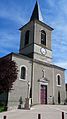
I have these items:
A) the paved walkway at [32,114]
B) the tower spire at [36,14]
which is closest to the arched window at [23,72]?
the paved walkway at [32,114]

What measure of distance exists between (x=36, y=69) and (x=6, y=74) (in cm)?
676

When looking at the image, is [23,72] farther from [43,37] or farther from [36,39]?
[43,37]

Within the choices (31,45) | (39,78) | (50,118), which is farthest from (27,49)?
(50,118)

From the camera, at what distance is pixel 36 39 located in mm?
26859

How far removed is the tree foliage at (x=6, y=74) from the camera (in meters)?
18.5

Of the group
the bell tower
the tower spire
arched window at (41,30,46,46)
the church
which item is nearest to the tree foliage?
the church

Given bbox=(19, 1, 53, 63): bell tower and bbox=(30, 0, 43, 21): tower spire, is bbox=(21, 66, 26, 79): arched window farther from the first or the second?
bbox=(30, 0, 43, 21): tower spire

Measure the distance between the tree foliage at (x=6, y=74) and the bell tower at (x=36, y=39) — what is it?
6.43 m

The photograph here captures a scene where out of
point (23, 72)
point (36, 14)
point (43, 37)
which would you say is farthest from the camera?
point (36, 14)

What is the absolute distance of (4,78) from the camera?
18.5m

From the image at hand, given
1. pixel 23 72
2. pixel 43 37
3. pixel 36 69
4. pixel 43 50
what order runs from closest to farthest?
1. pixel 23 72
2. pixel 36 69
3. pixel 43 50
4. pixel 43 37

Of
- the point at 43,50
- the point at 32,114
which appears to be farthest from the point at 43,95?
the point at 32,114

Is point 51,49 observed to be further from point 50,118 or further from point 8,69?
point 50,118

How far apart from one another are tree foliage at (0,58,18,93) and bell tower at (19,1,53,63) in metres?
6.43
